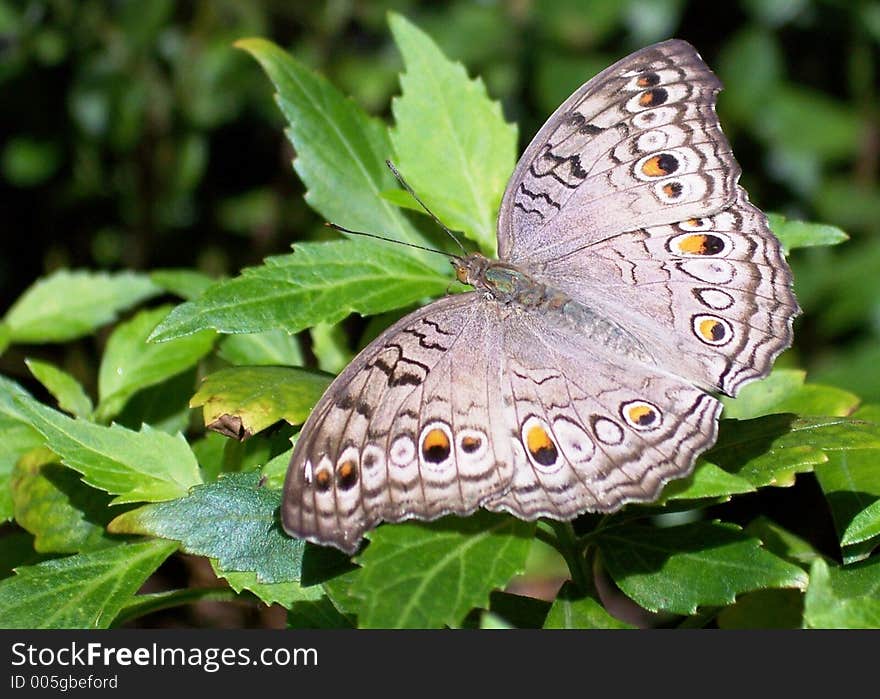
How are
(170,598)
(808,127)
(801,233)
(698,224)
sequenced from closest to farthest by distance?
(170,598)
(698,224)
(801,233)
(808,127)

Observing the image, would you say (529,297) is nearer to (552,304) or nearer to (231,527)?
(552,304)

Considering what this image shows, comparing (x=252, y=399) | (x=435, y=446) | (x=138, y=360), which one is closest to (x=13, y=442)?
(x=138, y=360)

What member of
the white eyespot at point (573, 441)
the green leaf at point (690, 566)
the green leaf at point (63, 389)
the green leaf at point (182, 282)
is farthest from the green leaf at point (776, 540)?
the green leaf at point (63, 389)

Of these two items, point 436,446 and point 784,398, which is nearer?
point 436,446

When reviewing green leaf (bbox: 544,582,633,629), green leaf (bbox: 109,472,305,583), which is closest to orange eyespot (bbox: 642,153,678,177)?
green leaf (bbox: 544,582,633,629)

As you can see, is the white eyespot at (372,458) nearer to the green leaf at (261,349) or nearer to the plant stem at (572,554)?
the plant stem at (572,554)
